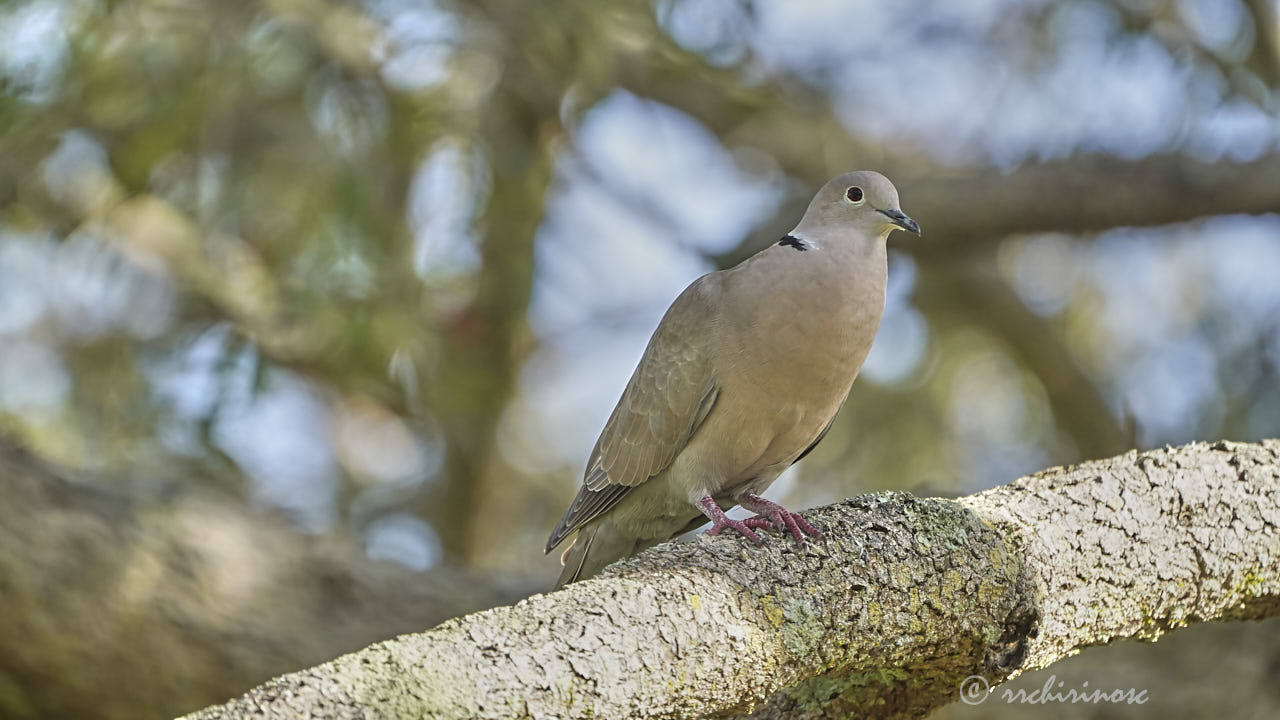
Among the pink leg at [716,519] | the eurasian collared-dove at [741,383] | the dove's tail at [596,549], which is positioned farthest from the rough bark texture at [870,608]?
the dove's tail at [596,549]

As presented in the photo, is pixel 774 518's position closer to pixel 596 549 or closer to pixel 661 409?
pixel 661 409

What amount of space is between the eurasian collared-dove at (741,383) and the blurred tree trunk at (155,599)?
0.80 m

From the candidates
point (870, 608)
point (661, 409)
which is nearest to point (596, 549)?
point (661, 409)

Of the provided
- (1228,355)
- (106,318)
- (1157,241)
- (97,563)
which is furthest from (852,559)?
(1157,241)

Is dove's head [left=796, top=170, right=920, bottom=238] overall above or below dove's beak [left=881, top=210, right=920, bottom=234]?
above

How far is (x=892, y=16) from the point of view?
205 inches

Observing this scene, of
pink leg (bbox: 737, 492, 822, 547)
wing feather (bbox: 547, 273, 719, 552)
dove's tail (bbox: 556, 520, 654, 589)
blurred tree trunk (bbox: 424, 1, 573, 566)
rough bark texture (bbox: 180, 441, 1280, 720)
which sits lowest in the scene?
rough bark texture (bbox: 180, 441, 1280, 720)

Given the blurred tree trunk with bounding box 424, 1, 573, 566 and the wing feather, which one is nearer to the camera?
the wing feather

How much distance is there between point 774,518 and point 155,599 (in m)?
1.86

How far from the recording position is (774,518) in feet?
8.34

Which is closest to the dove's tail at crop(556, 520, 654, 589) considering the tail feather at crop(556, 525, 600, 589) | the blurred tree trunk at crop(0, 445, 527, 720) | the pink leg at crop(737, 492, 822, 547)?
the tail feather at crop(556, 525, 600, 589)

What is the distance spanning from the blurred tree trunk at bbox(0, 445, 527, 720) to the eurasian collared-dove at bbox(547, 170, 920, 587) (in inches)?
Result: 31.4

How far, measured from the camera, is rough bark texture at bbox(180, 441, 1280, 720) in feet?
5.28

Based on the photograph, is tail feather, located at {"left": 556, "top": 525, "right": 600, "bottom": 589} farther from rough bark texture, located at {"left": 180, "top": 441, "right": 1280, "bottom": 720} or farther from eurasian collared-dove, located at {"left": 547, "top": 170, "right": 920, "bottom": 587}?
rough bark texture, located at {"left": 180, "top": 441, "right": 1280, "bottom": 720}
